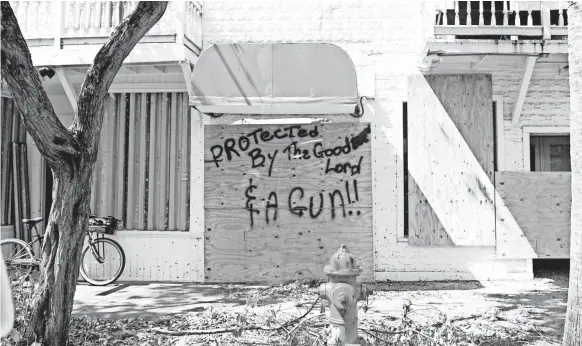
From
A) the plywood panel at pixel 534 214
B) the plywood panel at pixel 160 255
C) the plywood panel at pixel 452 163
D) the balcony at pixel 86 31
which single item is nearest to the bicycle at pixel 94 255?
the plywood panel at pixel 160 255

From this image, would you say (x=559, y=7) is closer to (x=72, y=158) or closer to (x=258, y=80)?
(x=258, y=80)

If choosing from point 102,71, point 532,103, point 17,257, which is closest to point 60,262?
point 102,71

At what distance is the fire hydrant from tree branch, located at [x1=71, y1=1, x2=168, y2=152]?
2645 millimetres

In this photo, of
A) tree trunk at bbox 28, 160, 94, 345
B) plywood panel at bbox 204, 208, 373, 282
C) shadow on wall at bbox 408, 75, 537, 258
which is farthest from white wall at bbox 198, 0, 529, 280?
tree trunk at bbox 28, 160, 94, 345

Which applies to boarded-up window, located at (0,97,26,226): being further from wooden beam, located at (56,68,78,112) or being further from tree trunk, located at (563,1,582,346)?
tree trunk, located at (563,1,582,346)

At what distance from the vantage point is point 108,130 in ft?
29.2

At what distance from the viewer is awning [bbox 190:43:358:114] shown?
7.73 m

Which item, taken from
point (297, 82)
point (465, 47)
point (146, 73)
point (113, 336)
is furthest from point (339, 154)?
point (113, 336)

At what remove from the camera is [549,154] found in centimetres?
908

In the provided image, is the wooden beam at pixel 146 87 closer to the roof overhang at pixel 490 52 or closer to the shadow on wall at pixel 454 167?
the shadow on wall at pixel 454 167

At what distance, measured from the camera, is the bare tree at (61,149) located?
4.40 meters

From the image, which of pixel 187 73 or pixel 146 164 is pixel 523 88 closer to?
pixel 187 73

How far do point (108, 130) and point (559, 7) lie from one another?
777 centimetres

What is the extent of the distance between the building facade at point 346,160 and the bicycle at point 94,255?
0.96ft
